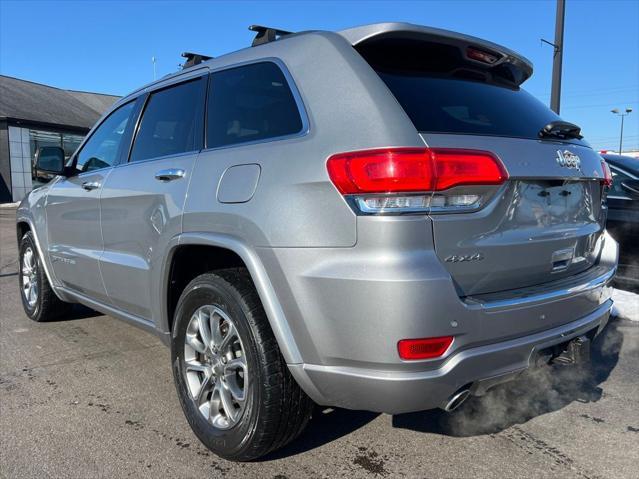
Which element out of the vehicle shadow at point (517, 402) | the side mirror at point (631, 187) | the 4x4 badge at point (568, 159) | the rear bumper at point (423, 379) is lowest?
the vehicle shadow at point (517, 402)

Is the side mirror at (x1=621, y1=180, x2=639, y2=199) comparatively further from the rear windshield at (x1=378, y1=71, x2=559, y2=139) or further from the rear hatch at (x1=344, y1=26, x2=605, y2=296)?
the rear windshield at (x1=378, y1=71, x2=559, y2=139)

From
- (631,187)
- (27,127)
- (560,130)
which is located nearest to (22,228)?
(560,130)

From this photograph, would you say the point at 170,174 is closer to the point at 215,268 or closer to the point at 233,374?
the point at 215,268

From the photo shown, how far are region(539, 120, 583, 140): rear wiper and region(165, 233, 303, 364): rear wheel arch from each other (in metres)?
1.44

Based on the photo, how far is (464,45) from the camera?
268cm

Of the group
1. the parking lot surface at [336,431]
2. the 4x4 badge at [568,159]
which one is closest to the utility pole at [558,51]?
the parking lot surface at [336,431]

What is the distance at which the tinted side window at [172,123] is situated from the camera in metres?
3.15

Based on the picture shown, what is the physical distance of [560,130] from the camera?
273cm

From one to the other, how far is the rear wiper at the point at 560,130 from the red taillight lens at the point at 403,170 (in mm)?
667

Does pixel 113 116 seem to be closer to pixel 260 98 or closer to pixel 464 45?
pixel 260 98

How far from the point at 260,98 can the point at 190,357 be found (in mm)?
1359

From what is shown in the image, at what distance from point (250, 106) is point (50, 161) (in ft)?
8.16

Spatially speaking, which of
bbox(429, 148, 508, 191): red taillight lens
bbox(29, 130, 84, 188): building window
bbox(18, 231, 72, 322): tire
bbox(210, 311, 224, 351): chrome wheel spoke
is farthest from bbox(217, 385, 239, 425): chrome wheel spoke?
bbox(29, 130, 84, 188): building window

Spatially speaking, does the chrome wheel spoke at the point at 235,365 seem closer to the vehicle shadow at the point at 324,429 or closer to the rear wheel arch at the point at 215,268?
the rear wheel arch at the point at 215,268
